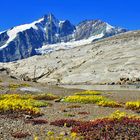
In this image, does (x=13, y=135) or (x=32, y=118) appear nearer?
(x=13, y=135)

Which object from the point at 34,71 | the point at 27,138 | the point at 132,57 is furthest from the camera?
the point at 34,71

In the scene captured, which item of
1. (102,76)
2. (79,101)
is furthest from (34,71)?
(79,101)

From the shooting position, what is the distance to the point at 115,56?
16275 centimetres

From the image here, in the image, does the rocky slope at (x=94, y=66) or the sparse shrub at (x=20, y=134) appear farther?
the rocky slope at (x=94, y=66)

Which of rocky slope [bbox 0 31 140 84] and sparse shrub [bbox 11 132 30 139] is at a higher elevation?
rocky slope [bbox 0 31 140 84]

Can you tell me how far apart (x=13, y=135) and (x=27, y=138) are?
0.77 meters

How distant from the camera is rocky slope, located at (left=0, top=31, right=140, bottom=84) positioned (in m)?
134

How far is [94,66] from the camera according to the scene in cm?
15438

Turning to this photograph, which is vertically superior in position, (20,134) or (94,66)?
(94,66)

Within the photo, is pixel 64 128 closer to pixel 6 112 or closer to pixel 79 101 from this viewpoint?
pixel 6 112

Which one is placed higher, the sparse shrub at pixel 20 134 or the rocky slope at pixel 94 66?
the rocky slope at pixel 94 66

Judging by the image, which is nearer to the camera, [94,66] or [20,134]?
[20,134]

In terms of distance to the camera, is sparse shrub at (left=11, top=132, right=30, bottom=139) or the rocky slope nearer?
sparse shrub at (left=11, top=132, right=30, bottom=139)

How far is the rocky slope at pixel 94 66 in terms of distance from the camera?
440ft
